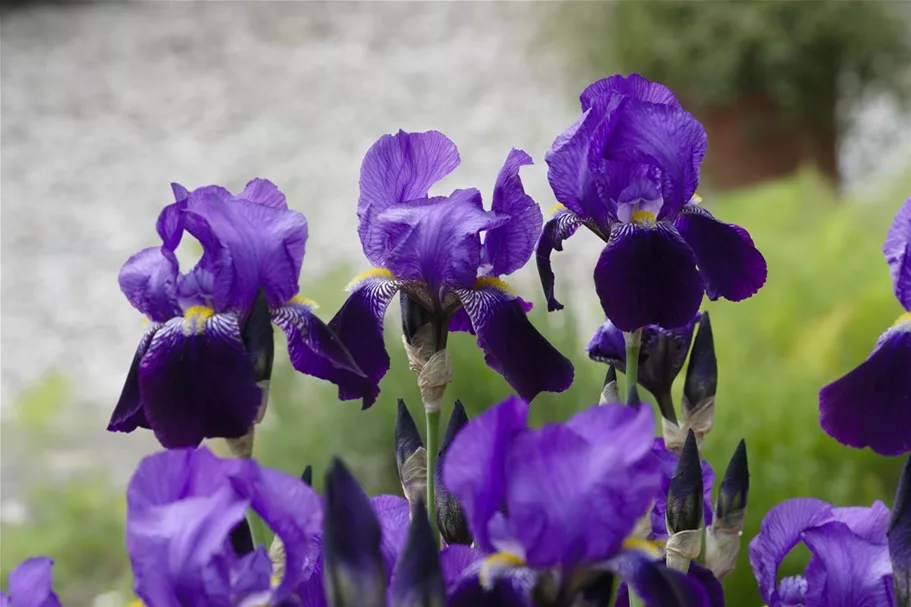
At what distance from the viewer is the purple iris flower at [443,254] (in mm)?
543

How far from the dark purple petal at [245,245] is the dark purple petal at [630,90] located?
0.51ft

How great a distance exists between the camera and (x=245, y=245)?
0.51 m

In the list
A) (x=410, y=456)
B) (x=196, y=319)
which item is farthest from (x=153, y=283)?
(x=410, y=456)

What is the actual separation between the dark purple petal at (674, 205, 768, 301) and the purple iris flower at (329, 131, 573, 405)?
0.30ft

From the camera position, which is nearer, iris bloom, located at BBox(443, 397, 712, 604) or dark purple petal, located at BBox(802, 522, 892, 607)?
iris bloom, located at BBox(443, 397, 712, 604)

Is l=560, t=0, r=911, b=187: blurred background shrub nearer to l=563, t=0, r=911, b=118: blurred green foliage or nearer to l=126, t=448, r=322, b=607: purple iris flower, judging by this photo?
l=563, t=0, r=911, b=118: blurred green foliage

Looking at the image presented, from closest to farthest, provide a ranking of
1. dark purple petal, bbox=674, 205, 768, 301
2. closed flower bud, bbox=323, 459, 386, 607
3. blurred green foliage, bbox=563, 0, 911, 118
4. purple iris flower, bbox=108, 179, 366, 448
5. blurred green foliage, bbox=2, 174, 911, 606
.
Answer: closed flower bud, bbox=323, 459, 386, 607
purple iris flower, bbox=108, 179, 366, 448
dark purple petal, bbox=674, 205, 768, 301
blurred green foliage, bbox=2, 174, 911, 606
blurred green foliage, bbox=563, 0, 911, 118

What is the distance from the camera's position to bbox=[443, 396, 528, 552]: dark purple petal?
0.39 meters

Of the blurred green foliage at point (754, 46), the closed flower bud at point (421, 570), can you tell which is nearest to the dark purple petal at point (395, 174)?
the closed flower bud at point (421, 570)

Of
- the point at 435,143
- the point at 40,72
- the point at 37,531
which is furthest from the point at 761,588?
the point at 40,72

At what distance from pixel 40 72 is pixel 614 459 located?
545cm

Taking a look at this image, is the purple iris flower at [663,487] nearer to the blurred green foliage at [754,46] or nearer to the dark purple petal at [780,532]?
the dark purple petal at [780,532]

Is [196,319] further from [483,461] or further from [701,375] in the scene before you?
[701,375]


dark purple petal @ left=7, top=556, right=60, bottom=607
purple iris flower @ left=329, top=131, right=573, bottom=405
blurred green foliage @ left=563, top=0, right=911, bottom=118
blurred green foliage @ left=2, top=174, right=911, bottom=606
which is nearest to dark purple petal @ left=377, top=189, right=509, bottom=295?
purple iris flower @ left=329, top=131, right=573, bottom=405
